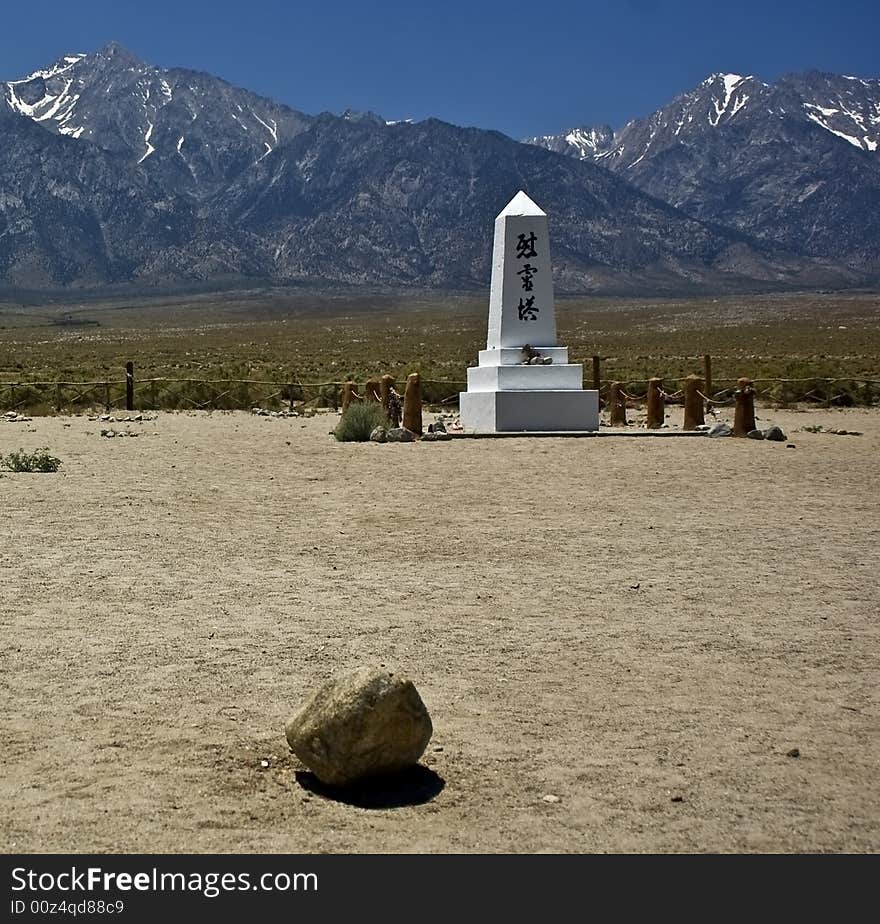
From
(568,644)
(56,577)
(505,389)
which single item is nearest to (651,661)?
(568,644)

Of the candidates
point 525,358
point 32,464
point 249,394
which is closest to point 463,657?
point 32,464

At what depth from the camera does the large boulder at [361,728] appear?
4527 mm

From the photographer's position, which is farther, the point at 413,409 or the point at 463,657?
the point at 413,409

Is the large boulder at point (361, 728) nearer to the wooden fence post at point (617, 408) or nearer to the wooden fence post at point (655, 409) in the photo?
the wooden fence post at point (655, 409)

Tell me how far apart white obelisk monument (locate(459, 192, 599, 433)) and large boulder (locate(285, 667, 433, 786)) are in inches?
610

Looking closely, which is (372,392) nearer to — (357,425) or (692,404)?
(357,425)

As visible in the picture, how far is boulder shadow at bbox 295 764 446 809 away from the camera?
4539mm

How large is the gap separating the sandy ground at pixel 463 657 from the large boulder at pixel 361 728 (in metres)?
0.15

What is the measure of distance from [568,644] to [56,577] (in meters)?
3.45

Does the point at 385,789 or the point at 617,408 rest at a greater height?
the point at 617,408

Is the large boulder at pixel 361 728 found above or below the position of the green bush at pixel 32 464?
above

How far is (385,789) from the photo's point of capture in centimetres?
466

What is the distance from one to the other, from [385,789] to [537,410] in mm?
15787

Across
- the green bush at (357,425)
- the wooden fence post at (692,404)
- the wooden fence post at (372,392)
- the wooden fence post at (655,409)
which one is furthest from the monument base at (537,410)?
the wooden fence post at (372,392)
